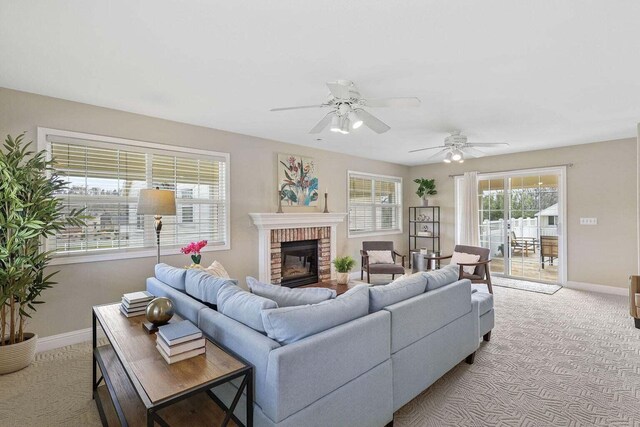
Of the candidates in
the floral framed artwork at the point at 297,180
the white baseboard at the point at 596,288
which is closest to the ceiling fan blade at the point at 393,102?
the floral framed artwork at the point at 297,180

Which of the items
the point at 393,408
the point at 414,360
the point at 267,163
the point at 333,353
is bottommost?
the point at 393,408

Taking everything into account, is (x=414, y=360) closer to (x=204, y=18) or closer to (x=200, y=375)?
(x=200, y=375)

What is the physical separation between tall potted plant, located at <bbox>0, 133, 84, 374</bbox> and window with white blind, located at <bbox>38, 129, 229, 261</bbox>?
0.38 meters

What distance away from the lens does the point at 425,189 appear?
705 centimetres

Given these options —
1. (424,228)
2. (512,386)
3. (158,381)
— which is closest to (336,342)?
(158,381)

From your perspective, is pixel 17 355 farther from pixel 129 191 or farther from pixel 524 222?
pixel 524 222

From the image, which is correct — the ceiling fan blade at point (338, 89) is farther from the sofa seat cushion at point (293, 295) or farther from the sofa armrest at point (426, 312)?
the sofa armrest at point (426, 312)

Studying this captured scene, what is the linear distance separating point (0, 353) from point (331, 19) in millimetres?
3753

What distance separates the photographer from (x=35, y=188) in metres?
2.71

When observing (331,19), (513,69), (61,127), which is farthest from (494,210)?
(61,127)

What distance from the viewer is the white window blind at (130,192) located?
3.26 m

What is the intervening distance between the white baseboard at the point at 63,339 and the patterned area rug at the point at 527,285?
6311 millimetres

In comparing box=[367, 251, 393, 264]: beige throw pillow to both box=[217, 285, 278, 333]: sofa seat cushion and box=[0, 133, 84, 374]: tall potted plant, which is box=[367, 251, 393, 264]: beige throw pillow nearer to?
box=[217, 285, 278, 333]: sofa seat cushion

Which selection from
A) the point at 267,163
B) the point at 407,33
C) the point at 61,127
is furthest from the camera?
the point at 267,163
